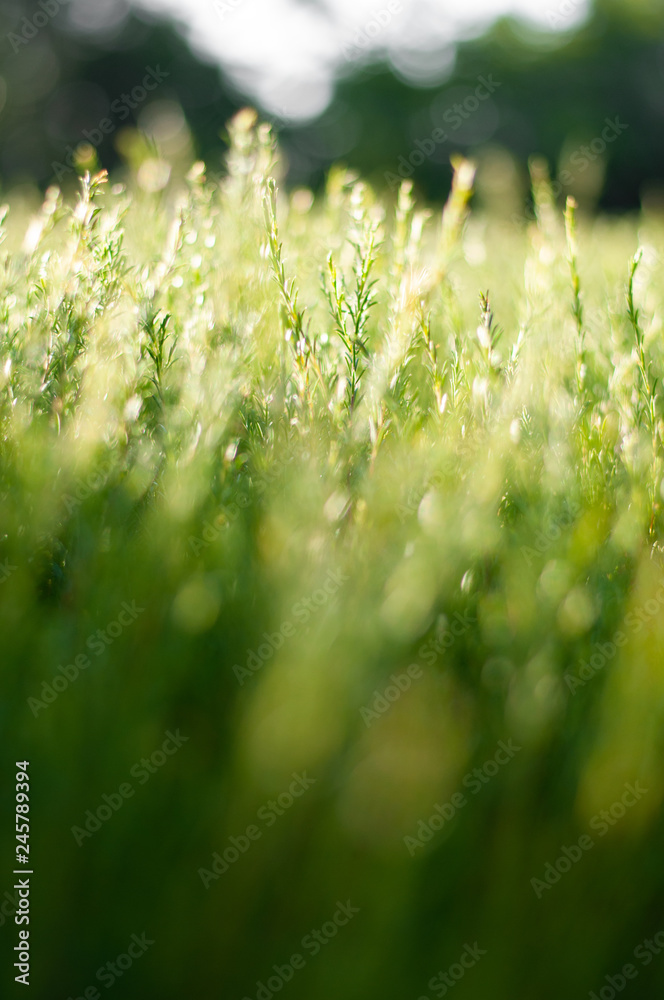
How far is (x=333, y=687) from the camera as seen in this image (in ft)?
3.26

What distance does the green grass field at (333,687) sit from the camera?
95cm

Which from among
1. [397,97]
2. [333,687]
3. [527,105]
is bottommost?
[333,687]

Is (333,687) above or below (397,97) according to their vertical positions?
below

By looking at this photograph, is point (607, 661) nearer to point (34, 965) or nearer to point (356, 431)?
point (356, 431)

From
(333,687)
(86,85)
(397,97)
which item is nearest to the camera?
(333,687)

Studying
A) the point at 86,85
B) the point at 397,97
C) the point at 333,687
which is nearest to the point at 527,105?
the point at 397,97

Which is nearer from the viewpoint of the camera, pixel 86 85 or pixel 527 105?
pixel 86 85

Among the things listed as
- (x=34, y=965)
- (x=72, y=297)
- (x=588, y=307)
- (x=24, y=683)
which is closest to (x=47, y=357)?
(x=72, y=297)

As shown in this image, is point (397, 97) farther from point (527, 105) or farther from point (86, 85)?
point (86, 85)

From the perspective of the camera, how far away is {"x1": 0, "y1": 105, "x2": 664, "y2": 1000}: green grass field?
954 millimetres

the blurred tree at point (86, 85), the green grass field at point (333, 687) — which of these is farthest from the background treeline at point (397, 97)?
the green grass field at point (333, 687)

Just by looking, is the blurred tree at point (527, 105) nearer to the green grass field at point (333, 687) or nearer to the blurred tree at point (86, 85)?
the blurred tree at point (86, 85)

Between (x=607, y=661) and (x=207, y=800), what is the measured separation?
0.65 meters

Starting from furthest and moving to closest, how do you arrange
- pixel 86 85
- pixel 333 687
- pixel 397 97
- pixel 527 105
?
pixel 397 97 < pixel 527 105 < pixel 86 85 < pixel 333 687
